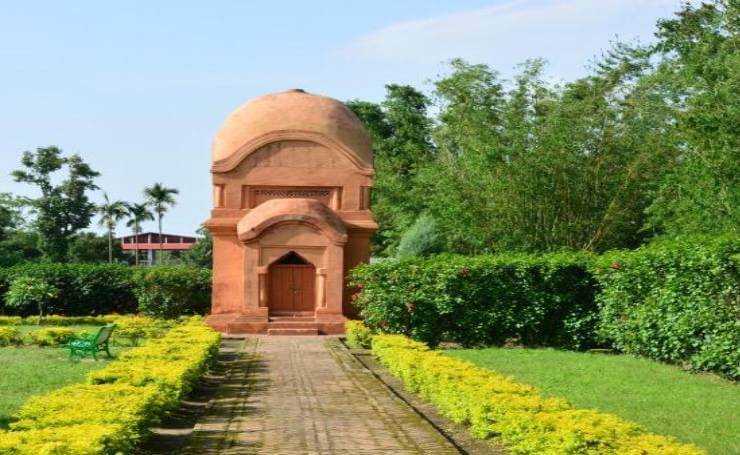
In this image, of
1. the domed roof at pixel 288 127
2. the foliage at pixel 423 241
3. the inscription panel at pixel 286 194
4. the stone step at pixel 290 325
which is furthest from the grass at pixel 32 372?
the foliage at pixel 423 241

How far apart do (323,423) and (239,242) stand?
652 inches

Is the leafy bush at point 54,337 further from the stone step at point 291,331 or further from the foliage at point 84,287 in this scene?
the foliage at point 84,287

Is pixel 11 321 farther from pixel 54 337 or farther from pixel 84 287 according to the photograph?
pixel 54 337

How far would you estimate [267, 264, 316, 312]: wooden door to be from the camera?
26.5 m

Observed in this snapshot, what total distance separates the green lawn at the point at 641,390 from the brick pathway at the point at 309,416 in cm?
249

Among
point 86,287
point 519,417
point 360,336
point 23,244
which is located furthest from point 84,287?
point 23,244

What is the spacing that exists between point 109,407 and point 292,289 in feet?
56.6

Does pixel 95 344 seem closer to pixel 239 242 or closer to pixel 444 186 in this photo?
pixel 239 242

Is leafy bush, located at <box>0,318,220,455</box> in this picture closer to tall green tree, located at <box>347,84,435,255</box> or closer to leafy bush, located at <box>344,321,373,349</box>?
leafy bush, located at <box>344,321,373,349</box>

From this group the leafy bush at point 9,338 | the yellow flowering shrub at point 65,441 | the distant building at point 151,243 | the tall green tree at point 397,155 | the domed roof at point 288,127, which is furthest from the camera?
the distant building at point 151,243

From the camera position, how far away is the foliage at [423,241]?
1342 inches

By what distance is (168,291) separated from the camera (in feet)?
106

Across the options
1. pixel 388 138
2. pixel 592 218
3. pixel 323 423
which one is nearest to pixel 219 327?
pixel 592 218

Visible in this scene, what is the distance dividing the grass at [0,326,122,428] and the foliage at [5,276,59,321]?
9.87 metres
